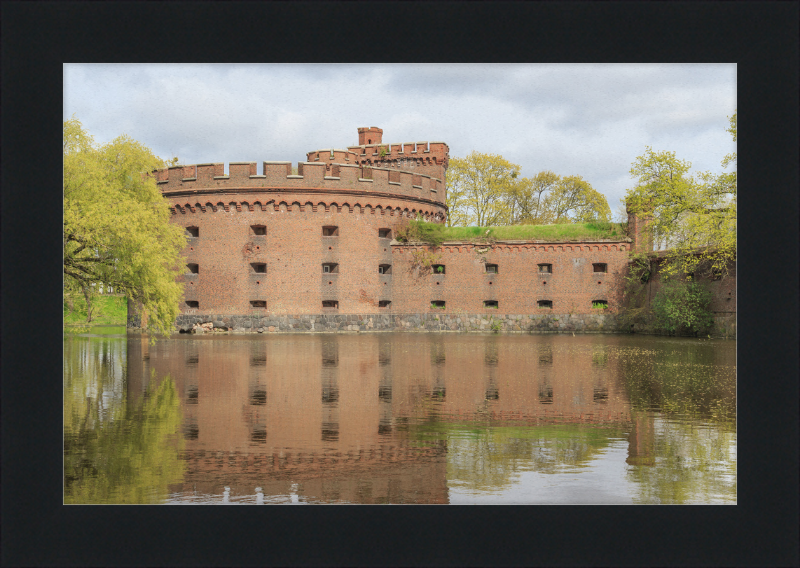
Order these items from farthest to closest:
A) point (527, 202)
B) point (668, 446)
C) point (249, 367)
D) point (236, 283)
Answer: point (527, 202) → point (236, 283) → point (249, 367) → point (668, 446)

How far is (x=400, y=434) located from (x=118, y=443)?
2.59 meters

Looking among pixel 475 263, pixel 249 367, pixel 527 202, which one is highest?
pixel 527 202

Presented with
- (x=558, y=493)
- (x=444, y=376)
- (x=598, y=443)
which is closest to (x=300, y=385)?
(x=444, y=376)

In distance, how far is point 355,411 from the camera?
8070mm

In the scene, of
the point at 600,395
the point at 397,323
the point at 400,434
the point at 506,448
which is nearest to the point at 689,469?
the point at 506,448

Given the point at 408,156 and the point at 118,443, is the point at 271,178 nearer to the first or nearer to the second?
the point at 408,156

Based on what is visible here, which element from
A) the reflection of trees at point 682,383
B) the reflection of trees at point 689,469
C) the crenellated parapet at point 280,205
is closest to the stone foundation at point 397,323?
the crenellated parapet at point 280,205

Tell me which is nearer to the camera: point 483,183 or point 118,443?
point 118,443

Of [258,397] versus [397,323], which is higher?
[258,397]
